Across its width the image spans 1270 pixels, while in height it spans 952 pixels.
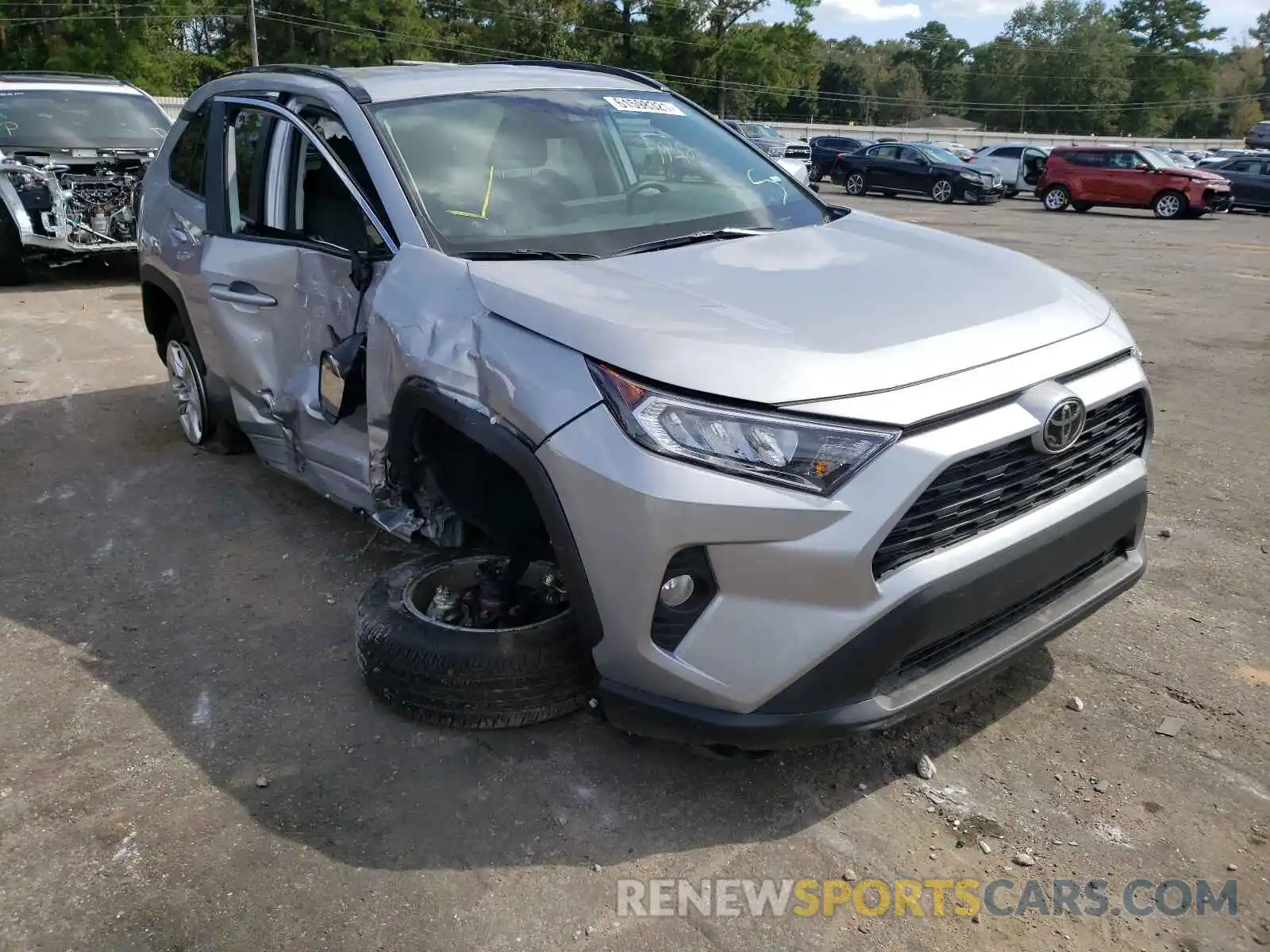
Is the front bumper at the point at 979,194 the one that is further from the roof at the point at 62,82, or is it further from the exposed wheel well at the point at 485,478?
the exposed wheel well at the point at 485,478

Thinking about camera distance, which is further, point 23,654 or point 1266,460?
point 1266,460

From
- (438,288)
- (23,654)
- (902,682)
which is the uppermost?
(438,288)

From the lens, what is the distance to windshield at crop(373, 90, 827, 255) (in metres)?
3.30

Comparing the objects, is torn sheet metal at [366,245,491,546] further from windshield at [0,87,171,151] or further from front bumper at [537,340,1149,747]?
windshield at [0,87,171,151]

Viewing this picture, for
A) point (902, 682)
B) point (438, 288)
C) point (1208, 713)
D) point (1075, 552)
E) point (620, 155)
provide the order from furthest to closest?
1. point (620, 155)
2. point (1208, 713)
3. point (438, 288)
4. point (1075, 552)
5. point (902, 682)

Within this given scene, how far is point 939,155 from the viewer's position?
25609mm

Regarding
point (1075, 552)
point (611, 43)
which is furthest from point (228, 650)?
point (611, 43)

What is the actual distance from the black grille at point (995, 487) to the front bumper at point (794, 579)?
33 millimetres

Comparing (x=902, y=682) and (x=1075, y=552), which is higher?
(x=1075, y=552)

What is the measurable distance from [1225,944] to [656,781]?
1.38 m

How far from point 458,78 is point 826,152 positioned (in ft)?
91.1

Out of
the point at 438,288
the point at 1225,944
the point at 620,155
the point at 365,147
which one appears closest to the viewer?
the point at 1225,944

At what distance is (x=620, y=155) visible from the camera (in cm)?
392

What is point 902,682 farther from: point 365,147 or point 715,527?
point 365,147
